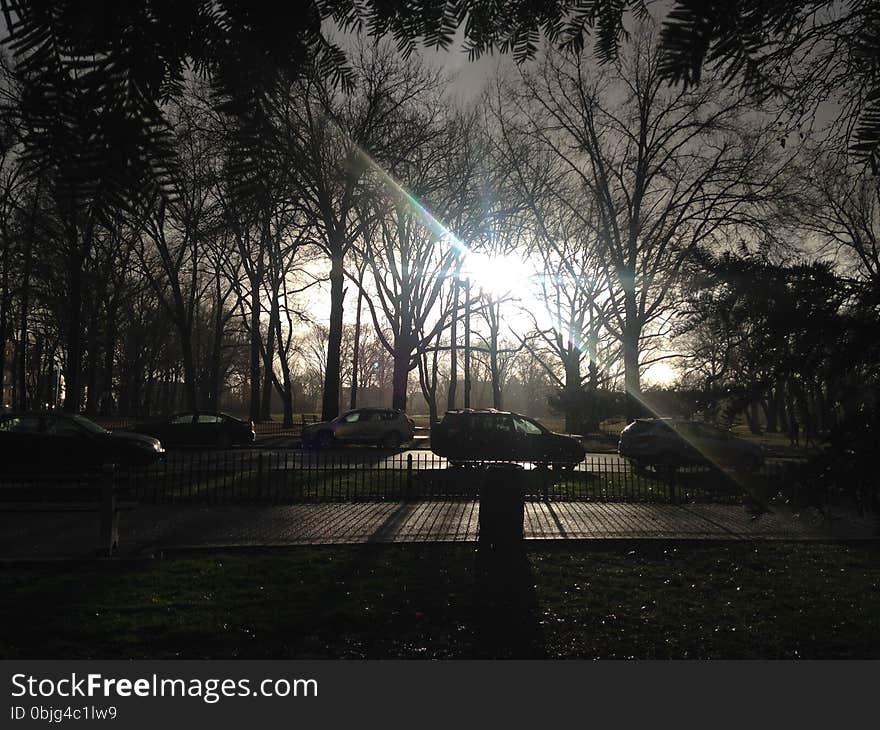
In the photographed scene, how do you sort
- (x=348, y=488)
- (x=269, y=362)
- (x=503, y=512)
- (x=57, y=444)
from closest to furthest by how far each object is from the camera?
(x=503, y=512) → (x=348, y=488) → (x=57, y=444) → (x=269, y=362)

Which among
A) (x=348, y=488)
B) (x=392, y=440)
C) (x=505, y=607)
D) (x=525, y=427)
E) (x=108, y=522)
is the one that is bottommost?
(x=505, y=607)

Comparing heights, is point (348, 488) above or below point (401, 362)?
below

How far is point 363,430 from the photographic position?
95.5 feet

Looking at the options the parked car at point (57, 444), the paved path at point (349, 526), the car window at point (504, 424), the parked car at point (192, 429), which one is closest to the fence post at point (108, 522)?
the paved path at point (349, 526)

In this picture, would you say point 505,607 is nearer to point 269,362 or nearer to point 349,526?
point 349,526

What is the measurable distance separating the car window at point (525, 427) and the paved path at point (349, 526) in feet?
25.7

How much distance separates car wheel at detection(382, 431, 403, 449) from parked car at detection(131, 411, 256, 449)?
6.18 metres

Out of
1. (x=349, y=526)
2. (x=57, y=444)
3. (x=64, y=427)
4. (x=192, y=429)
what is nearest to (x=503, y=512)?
(x=349, y=526)

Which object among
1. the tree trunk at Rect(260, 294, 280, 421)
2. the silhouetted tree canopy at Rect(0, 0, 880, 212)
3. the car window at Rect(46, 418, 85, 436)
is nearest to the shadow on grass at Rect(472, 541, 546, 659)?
the silhouetted tree canopy at Rect(0, 0, 880, 212)

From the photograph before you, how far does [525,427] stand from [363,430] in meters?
9.25

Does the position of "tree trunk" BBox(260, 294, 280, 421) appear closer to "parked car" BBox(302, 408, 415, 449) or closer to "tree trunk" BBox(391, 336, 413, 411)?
"parked car" BBox(302, 408, 415, 449)

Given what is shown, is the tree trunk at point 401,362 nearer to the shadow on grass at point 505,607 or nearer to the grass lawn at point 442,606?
the grass lawn at point 442,606

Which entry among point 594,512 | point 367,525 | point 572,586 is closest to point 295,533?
point 367,525

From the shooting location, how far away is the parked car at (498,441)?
21.1 metres
